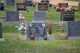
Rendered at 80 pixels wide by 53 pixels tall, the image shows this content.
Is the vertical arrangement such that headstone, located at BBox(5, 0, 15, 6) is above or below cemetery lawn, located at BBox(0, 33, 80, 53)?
above

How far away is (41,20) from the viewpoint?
8.00 feet

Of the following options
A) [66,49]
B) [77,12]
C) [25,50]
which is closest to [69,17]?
[77,12]

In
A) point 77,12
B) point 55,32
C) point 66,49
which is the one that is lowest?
point 66,49

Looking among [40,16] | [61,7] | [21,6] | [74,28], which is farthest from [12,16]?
→ [74,28]

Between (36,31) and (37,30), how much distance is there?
1cm

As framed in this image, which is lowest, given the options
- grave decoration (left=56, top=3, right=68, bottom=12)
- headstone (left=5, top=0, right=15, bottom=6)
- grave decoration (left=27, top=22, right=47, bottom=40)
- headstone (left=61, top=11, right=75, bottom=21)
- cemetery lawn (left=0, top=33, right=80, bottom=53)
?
cemetery lawn (left=0, top=33, right=80, bottom=53)

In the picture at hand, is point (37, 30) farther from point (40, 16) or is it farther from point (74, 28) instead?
point (74, 28)

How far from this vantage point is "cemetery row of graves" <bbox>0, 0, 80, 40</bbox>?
2.42 m

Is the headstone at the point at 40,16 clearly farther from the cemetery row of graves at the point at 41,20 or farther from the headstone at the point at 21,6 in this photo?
the headstone at the point at 21,6

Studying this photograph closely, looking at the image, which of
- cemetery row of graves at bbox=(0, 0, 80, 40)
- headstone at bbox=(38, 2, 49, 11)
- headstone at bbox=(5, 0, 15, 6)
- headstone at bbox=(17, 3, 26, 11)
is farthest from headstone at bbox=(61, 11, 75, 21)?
headstone at bbox=(5, 0, 15, 6)

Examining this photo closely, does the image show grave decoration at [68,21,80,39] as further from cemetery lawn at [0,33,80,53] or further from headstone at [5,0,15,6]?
headstone at [5,0,15,6]

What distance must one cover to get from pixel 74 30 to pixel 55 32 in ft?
0.61

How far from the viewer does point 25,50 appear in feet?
7.88

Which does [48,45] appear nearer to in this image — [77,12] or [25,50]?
[25,50]
